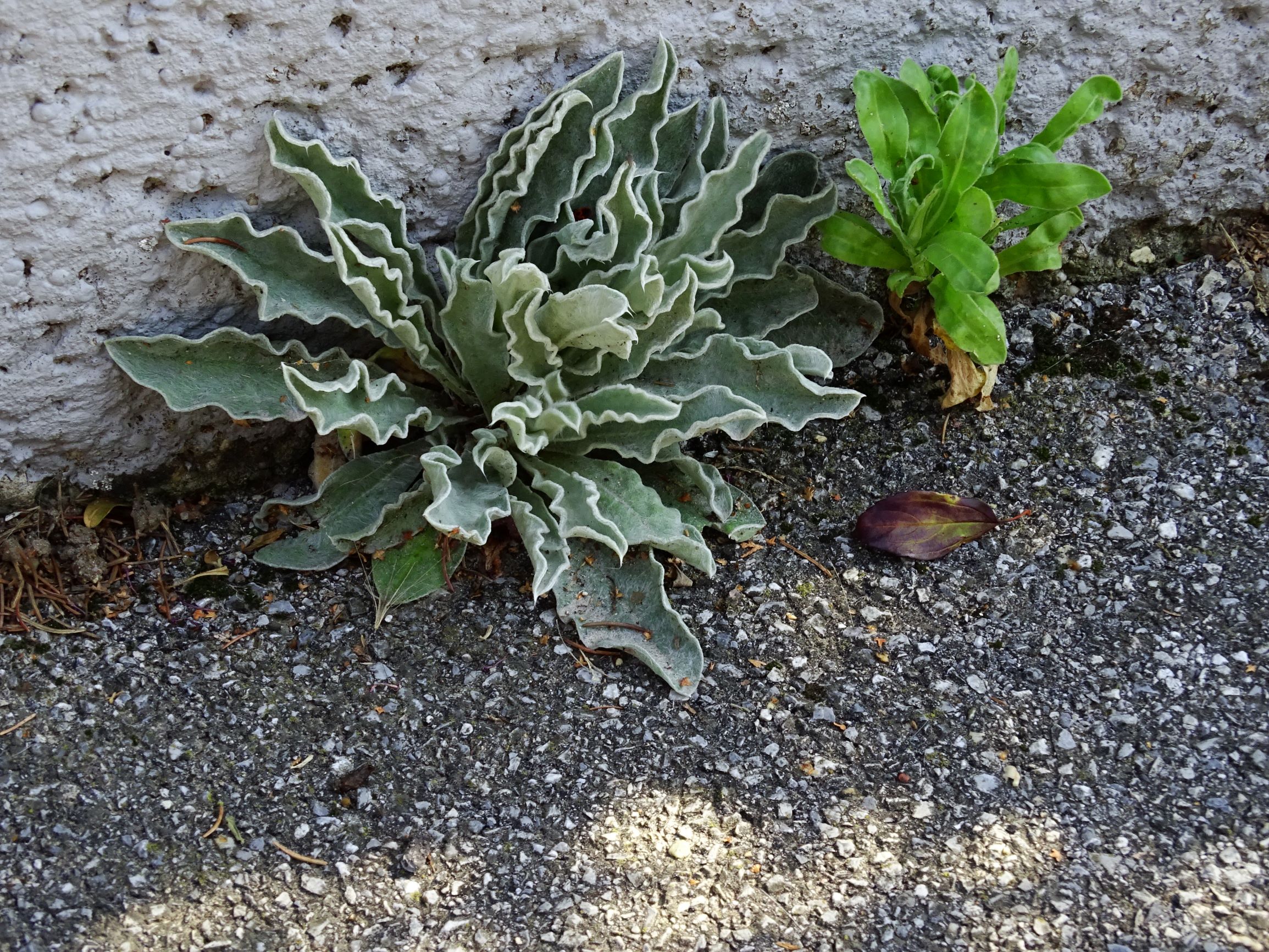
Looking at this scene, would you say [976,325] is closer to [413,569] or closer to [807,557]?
[807,557]

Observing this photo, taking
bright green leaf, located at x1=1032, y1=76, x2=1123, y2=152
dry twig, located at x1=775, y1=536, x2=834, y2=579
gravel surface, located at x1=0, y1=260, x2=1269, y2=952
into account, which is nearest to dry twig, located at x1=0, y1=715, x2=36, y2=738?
gravel surface, located at x1=0, y1=260, x2=1269, y2=952

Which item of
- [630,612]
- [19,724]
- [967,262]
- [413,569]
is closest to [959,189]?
[967,262]

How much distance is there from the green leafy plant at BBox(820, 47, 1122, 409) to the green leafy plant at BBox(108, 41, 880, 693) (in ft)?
0.65

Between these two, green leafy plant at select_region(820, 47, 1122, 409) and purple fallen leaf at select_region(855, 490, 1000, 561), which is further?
→ purple fallen leaf at select_region(855, 490, 1000, 561)

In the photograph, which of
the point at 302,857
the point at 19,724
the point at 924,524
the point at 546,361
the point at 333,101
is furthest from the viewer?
the point at 924,524

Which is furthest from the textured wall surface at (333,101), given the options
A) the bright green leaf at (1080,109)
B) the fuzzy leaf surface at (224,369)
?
the bright green leaf at (1080,109)

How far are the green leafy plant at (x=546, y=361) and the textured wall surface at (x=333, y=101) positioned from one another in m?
0.09

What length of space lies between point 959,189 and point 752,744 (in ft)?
4.15

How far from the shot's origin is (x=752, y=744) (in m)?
2.28

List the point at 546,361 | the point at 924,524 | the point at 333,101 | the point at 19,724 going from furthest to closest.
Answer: the point at 924,524, the point at 546,361, the point at 333,101, the point at 19,724

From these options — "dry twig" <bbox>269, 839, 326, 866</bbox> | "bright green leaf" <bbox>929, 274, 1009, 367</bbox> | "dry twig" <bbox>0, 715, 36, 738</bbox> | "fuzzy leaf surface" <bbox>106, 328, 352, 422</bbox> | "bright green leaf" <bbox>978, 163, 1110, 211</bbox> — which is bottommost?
"dry twig" <bbox>0, 715, 36, 738</bbox>

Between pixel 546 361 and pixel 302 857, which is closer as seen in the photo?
pixel 302 857

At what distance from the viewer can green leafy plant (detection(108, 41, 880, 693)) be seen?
7.70 feet

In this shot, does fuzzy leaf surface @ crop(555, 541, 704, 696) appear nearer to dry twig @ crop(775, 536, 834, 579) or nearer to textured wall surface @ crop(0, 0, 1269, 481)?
dry twig @ crop(775, 536, 834, 579)
